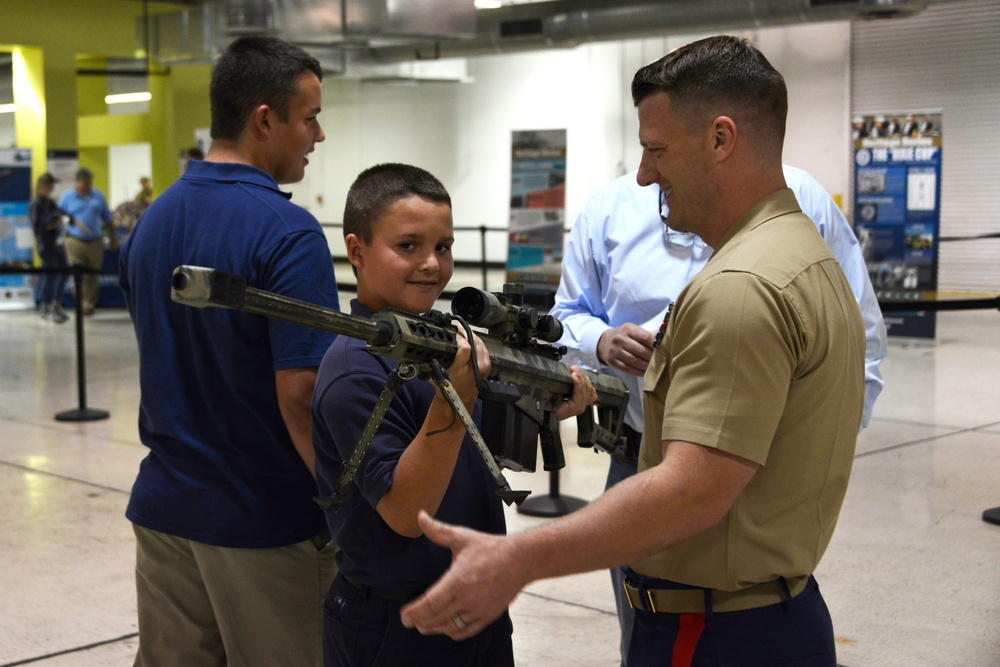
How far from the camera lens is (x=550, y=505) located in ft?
18.9

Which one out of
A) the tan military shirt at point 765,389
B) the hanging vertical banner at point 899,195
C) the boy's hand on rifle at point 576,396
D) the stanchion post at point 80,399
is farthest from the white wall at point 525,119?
the tan military shirt at point 765,389

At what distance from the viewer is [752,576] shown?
5.64 feet

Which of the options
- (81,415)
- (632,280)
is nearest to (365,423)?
(632,280)

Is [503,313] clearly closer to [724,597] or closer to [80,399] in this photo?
[724,597]

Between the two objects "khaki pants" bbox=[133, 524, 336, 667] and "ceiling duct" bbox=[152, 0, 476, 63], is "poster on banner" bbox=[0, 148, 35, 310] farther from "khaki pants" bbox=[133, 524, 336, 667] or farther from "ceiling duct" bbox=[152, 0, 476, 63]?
"khaki pants" bbox=[133, 524, 336, 667]

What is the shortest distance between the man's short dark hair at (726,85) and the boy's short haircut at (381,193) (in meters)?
0.61

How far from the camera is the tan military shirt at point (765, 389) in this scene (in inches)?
61.8

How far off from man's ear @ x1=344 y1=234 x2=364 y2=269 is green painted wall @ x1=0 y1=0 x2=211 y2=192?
16.0 m

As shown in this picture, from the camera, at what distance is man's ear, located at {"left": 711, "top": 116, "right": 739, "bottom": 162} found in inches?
68.6

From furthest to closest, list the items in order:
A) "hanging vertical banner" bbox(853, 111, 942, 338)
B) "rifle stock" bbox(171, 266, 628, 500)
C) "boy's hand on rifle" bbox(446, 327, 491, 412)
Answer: "hanging vertical banner" bbox(853, 111, 942, 338)
"boy's hand on rifle" bbox(446, 327, 491, 412)
"rifle stock" bbox(171, 266, 628, 500)

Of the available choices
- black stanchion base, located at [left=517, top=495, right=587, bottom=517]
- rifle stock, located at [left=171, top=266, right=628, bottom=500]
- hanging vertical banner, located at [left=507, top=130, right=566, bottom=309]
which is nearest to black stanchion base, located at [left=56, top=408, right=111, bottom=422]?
hanging vertical banner, located at [left=507, top=130, right=566, bottom=309]

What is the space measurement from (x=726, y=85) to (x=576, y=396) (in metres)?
0.78

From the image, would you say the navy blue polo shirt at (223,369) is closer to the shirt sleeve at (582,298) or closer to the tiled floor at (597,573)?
the shirt sleeve at (582,298)

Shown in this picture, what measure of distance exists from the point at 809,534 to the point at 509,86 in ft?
63.1
